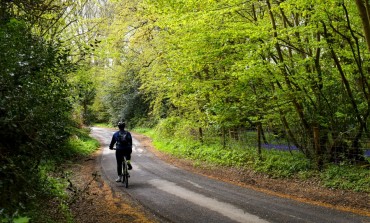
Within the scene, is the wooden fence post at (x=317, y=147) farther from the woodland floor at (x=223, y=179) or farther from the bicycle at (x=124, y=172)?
the bicycle at (x=124, y=172)

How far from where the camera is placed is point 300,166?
1093 cm

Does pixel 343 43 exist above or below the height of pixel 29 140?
above

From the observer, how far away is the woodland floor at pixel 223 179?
743 centimetres

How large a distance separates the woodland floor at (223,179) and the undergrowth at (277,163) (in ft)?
1.03

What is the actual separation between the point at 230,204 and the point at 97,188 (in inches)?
175

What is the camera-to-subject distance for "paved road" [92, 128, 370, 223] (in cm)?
711

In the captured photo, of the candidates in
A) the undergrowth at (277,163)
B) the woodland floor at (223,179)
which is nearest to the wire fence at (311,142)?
the undergrowth at (277,163)

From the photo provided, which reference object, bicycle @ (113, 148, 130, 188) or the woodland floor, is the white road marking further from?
the woodland floor

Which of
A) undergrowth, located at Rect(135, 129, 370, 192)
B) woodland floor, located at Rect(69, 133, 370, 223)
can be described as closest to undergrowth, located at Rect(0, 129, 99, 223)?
woodland floor, located at Rect(69, 133, 370, 223)

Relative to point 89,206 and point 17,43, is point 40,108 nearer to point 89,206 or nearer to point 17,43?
point 17,43

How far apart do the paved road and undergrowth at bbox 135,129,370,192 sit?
1791mm

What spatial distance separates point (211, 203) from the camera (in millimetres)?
8312

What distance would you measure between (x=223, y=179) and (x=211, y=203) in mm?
3330

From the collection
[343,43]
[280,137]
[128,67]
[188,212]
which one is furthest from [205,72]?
[128,67]
